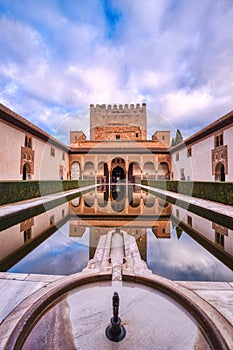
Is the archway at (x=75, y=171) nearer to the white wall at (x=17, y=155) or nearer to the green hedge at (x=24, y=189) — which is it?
the white wall at (x=17, y=155)

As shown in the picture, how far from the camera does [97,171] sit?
2456 cm

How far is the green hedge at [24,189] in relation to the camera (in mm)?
7758

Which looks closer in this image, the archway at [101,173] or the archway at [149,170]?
the archway at [101,173]

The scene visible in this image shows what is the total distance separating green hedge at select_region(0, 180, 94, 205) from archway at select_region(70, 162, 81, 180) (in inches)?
363

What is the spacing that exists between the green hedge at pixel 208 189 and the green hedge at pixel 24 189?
8.40 m

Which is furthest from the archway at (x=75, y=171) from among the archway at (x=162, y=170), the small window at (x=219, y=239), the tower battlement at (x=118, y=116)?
the small window at (x=219, y=239)

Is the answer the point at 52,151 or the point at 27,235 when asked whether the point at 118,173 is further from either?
the point at 27,235

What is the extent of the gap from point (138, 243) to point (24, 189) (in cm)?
739

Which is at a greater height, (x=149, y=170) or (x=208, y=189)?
(x=149, y=170)

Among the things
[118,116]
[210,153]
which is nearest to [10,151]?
[210,153]

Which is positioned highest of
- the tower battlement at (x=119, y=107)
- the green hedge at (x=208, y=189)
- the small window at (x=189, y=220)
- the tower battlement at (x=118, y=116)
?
the tower battlement at (x=119, y=107)

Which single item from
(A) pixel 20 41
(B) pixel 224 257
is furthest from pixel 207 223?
(A) pixel 20 41

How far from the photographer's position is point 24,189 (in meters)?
9.16

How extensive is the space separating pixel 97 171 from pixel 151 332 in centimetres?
2337
